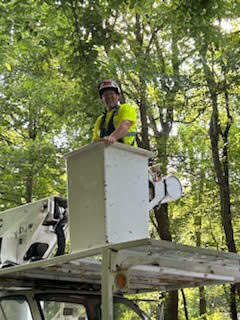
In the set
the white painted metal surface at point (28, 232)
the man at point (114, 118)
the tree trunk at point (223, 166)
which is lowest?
the white painted metal surface at point (28, 232)

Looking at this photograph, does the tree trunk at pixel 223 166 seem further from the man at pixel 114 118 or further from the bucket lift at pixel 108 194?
the bucket lift at pixel 108 194

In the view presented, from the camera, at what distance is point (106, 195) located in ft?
14.2

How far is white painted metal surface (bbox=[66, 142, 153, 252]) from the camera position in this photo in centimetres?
432

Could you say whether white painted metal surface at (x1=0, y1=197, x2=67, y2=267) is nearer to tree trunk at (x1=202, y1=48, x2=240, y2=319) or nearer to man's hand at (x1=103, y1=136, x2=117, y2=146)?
man's hand at (x1=103, y1=136, x2=117, y2=146)

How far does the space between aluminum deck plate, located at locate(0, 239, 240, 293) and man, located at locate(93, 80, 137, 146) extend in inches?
53.5

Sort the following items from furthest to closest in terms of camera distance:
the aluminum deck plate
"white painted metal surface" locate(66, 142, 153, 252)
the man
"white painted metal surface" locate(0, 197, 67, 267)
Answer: "white painted metal surface" locate(0, 197, 67, 267)
the man
"white painted metal surface" locate(66, 142, 153, 252)
the aluminum deck plate

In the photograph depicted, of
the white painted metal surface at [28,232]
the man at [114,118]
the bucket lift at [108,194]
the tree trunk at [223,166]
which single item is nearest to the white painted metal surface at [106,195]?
the bucket lift at [108,194]

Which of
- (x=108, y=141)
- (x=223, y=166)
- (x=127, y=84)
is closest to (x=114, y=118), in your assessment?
(x=108, y=141)

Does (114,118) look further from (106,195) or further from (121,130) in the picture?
(106,195)

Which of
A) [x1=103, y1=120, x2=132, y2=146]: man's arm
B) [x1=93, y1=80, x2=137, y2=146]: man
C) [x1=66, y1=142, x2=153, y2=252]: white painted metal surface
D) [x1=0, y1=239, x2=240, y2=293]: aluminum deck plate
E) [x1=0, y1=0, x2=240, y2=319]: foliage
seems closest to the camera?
[x1=0, y1=239, x2=240, y2=293]: aluminum deck plate

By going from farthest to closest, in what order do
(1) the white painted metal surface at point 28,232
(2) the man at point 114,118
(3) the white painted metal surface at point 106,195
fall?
(1) the white painted metal surface at point 28,232
(2) the man at point 114,118
(3) the white painted metal surface at point 106,195

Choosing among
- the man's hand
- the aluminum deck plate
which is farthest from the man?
the aluminum deck plate

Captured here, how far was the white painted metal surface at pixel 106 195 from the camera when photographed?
170 inches

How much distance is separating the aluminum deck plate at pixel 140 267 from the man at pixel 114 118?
4.46 ft
